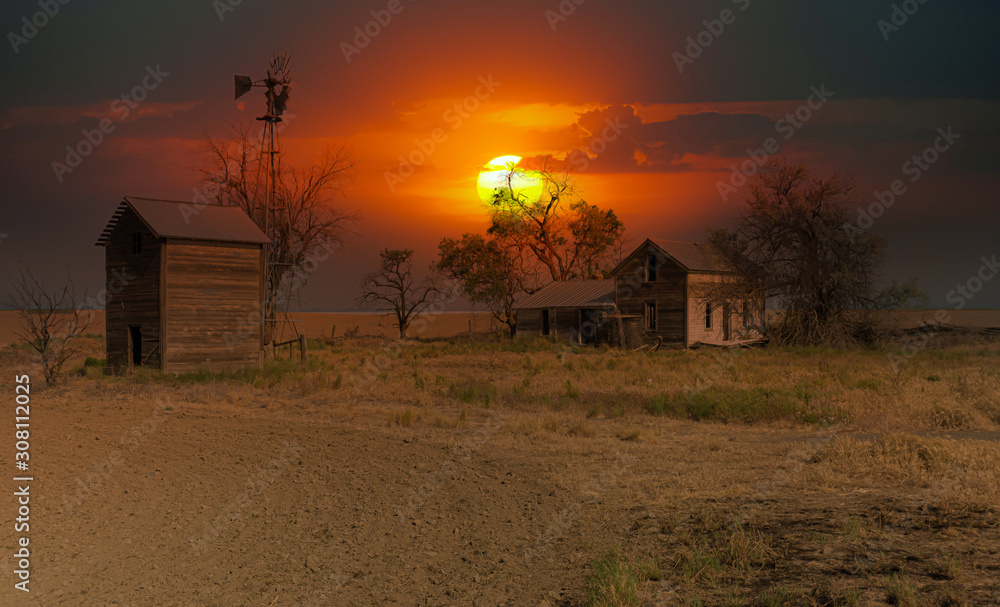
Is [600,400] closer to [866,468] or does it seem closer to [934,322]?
[866,468]

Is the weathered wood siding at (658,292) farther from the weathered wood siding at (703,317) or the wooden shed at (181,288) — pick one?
the wooden shed at (181,288)

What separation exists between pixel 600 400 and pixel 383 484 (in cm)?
954

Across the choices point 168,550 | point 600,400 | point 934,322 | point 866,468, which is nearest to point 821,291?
point 934,322

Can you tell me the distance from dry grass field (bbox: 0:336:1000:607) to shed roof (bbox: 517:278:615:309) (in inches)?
1048

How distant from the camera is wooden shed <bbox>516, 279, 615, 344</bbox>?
144 feet

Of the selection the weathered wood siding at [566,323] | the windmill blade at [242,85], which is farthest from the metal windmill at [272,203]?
the weathered wood siding at [566,323]

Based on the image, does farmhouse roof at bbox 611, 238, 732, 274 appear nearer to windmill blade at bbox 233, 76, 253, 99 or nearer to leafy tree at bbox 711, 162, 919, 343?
leafy tree at bbox 711, 162, 919, 343

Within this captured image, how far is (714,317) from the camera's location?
40062 millimetres

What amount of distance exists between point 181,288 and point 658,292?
82.7ft

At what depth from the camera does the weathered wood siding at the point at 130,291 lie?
24.7 metres

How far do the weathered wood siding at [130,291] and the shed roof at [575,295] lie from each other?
26027 mm

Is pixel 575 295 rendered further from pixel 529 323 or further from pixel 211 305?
Result: pixel 211 305

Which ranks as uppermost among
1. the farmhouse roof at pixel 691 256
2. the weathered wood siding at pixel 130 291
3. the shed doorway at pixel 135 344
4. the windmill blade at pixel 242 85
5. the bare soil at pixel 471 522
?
the windmill blade at pixel 242 85

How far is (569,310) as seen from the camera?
45.8m
